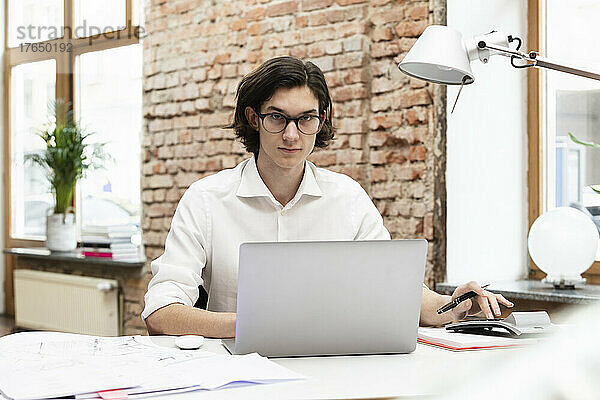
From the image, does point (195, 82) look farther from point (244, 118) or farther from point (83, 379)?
point (83, 379)

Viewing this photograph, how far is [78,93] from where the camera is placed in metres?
5.84

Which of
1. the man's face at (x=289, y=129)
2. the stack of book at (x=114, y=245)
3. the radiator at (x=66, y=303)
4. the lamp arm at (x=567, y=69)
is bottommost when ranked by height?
the radiator at (x=66, y=303)

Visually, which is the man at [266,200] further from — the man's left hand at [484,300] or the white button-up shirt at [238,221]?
the man's left hand at [484,300]

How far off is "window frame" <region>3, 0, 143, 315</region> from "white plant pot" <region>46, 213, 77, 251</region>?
2.61 ft

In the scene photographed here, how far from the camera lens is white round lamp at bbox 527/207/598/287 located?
2.69 meters

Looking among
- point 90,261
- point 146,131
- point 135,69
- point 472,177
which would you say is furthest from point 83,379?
point 135,69

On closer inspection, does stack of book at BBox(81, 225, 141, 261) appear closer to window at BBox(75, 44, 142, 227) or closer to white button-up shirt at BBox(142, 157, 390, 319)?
window at BBox(75, 44, 142, 227)

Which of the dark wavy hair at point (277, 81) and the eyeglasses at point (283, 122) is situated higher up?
the dark wavy hair at point (277, 81)

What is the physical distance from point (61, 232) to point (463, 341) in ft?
13.8

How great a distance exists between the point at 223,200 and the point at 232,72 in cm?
191

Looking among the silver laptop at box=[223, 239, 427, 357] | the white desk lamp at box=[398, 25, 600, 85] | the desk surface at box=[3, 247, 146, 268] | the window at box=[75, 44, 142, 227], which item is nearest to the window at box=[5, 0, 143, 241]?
the window at box=[75, 44, 142, 227]

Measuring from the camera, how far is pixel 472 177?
10.1ft

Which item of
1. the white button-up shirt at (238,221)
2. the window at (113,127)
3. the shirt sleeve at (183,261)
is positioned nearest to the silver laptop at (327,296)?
the shirt sleeve at (183,261)

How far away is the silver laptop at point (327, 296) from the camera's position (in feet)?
4.73
